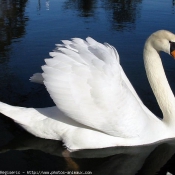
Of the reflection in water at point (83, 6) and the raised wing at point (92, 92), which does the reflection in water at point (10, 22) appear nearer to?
the reflection in water at point (83, 6)

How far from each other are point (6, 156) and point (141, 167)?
1856mm

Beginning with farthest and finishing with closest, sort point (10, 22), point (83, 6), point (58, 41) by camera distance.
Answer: point (83, 6)
point (10, 22)
point (58, 41)

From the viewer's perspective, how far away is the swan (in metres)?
4.25

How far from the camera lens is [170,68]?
7.55m

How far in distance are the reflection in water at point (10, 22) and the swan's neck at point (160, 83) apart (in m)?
4.09

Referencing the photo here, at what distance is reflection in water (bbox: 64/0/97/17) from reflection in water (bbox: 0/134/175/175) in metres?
9.03

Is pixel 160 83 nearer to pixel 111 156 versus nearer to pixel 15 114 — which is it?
pixel 111 156

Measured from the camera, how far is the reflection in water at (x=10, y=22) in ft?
30.6

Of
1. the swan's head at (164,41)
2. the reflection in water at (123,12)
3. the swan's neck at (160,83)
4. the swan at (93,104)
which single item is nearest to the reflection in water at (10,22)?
the reflection in water at (123,12)

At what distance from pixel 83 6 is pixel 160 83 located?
35.7ft

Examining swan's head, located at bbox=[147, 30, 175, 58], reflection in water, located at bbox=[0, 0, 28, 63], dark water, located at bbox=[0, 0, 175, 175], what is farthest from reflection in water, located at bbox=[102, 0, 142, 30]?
swan's head, located at bbox=[147, 30, 175, 58]

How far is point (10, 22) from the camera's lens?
11.9m

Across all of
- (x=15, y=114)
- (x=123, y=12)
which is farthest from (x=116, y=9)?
(x=15, y=114)

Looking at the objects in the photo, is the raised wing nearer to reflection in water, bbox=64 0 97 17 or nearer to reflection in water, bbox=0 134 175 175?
reflection in water, bbox=0 134 175 175
